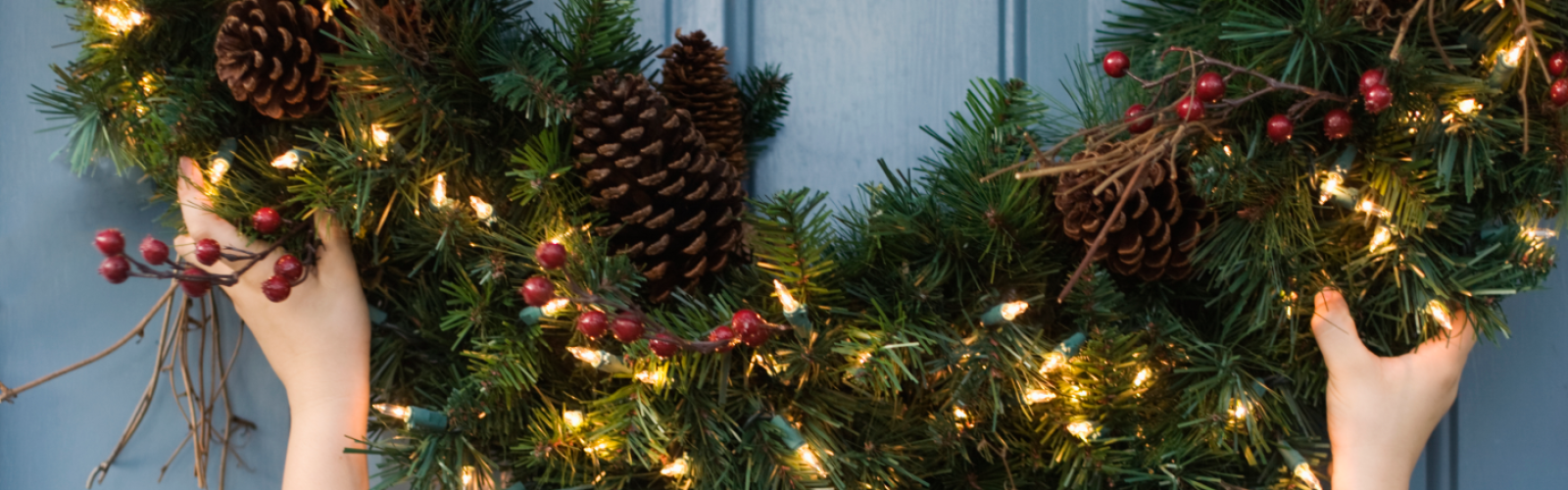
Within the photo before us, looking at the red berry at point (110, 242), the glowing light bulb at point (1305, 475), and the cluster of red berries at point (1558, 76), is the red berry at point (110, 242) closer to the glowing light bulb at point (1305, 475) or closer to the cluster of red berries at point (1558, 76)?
the glowing light bulb at point (1305, 475)

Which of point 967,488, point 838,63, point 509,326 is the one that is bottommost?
point 967,488

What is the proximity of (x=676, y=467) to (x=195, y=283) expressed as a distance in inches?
12.3

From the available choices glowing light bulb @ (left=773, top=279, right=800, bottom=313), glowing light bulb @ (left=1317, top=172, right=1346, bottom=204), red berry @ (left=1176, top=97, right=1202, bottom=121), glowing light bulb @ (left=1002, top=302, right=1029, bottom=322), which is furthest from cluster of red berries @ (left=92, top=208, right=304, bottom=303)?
glowing light bulb @ (left=1317, top=172, right=1346, bottom=204)

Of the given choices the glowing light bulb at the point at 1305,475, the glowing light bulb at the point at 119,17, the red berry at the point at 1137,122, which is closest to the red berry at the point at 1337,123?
the red berry at the point at 1137,122

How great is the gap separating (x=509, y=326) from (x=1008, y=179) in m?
0.35

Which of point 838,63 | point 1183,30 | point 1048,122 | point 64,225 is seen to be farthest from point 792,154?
point 64,225

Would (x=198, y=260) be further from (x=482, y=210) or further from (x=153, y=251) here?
(x=482, y=210)

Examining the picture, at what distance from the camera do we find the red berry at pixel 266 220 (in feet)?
1.84

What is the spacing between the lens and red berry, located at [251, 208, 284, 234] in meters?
0.56

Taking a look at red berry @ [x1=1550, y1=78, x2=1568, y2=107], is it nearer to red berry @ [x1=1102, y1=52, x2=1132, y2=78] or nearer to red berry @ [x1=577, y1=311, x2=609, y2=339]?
red berry @ [x1=1102, y1=52, x2=1132, y2=78]

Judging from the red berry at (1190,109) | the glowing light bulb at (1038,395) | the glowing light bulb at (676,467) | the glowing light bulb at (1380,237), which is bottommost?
the glowing light bulb at (676,467)

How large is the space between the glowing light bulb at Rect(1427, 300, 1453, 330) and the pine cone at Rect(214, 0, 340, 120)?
2.47 feet

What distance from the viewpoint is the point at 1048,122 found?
25.8 inches

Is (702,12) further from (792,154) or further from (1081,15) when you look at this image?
(1081,15)
